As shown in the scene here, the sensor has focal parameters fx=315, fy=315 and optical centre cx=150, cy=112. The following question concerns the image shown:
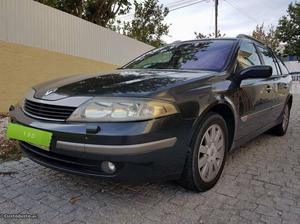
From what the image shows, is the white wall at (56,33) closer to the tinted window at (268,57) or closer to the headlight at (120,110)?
the tinted window at (268,57)

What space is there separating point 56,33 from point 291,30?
25885mm

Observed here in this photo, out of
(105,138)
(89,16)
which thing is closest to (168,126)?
(105,138)

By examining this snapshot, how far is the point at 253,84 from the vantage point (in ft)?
11.6

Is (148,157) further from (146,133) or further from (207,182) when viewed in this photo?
(207,182)

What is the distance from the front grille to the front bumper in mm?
59

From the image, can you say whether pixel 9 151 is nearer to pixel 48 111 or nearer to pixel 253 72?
pixel 48 111

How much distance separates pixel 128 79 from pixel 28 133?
96 centimetres

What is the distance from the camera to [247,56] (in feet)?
12.4

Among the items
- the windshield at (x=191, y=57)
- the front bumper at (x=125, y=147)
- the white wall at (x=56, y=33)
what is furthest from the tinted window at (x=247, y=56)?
the white wall at (x=56, y=33)

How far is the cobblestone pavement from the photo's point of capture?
2.43 meters

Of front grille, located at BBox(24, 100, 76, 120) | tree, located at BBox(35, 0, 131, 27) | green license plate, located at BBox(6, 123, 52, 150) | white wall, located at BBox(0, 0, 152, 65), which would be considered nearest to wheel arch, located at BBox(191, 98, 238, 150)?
front grille, located at BBox(24, 100, 76, 120)

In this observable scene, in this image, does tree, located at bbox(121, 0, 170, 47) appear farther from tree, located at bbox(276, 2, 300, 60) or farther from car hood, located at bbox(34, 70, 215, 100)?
car hood, located at bbox(34, 70, 215, 100)

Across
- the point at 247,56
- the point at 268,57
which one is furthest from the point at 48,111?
the point at 268,57

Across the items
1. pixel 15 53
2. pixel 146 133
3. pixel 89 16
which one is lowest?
pixel 146 133
